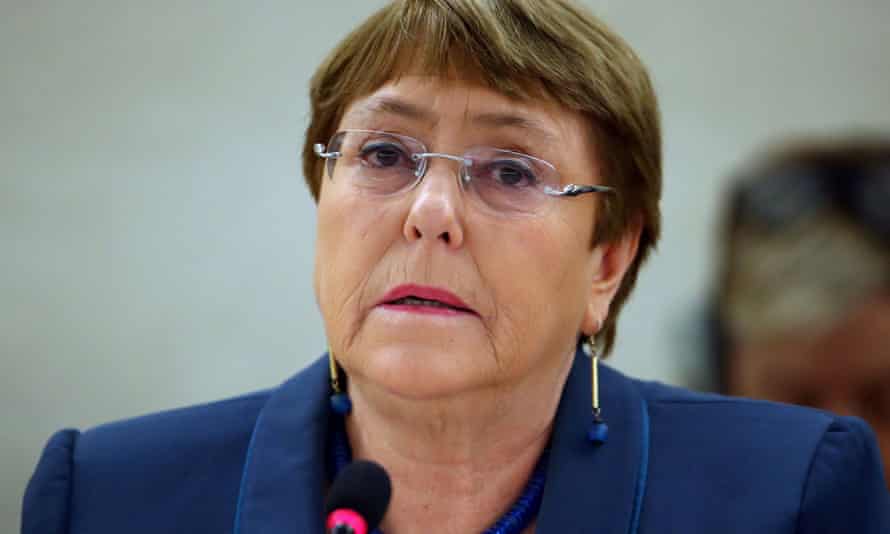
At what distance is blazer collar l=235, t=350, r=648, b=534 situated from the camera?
1.67 m

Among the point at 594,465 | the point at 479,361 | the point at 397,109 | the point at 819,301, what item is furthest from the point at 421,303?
the point at 819,301

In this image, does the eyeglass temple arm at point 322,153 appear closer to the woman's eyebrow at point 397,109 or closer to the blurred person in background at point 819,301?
the woman's eyebrow at point 397,109

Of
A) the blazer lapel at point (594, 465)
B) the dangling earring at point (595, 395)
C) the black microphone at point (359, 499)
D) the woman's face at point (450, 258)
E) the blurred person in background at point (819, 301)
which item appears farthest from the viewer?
the blurred person in background at point (819, 301)

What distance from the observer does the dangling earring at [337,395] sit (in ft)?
6.09

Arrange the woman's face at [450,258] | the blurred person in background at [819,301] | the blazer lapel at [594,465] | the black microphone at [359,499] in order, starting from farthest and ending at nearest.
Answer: the blurred person in background at [819,301], the blazer lapel at [594,465], the woman's face at [450,258], the black microphone at [359,499]

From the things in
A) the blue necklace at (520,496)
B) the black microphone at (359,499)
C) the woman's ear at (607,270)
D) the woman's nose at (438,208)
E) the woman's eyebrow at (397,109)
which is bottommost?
the blue necklace at (520,496)

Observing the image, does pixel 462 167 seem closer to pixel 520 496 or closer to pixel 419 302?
pixel 419 302

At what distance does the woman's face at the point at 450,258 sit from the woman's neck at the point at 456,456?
68 mm

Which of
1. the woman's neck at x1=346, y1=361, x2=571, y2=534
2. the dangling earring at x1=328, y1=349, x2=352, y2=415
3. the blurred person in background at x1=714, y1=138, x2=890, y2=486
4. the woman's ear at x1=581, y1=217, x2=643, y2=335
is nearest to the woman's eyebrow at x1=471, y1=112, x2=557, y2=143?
the woman's ear at x1=581, y1=217, x2=643, y2=335

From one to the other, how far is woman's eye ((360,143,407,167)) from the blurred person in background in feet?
6.40

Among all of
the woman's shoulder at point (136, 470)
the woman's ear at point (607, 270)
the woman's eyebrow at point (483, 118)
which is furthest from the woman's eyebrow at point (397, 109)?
the woman's shoulder at point (136, 470)

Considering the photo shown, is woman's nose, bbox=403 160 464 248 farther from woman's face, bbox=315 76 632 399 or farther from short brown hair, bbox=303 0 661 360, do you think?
short brown hair, bbox=303 0 661 360

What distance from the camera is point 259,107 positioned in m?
3.50

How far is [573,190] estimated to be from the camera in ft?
5.56
